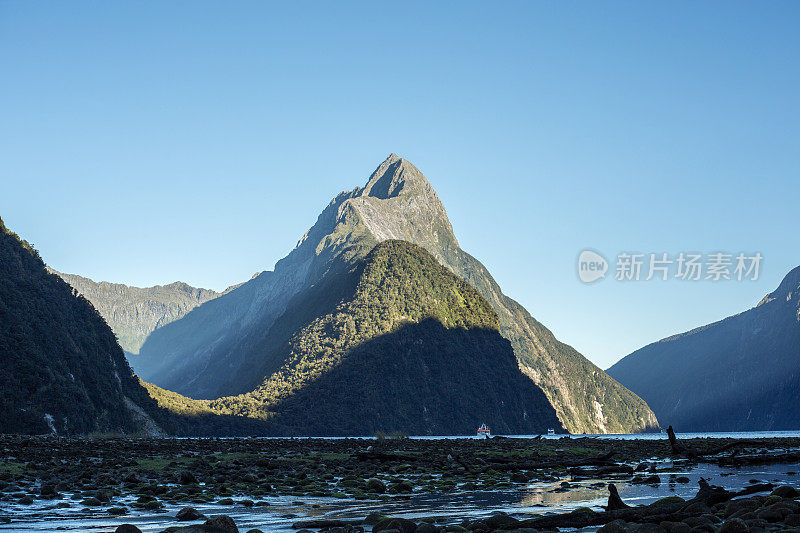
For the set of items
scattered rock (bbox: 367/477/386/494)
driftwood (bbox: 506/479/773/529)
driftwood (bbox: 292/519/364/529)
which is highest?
driftwood (bbox: 506/479/773/529)

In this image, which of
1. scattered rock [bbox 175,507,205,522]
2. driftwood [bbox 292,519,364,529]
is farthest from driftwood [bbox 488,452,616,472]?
scattered rock [bbox 175,507,205,522]

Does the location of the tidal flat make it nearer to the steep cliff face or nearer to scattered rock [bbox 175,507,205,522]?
scattered rock [bbox 175,507,205,522]

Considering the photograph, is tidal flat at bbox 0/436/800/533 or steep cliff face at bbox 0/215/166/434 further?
steep cliff face at bbox 0/215/166/434

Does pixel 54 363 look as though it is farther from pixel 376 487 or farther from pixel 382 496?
pixel 382 496

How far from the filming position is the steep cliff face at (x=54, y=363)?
356 feet

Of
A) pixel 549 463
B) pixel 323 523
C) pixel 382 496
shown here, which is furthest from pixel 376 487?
pixel 323 523

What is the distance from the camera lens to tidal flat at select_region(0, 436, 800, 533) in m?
19.7

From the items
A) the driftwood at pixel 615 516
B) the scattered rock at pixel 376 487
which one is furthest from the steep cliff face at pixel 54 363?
the driftwood at pixel 615 516

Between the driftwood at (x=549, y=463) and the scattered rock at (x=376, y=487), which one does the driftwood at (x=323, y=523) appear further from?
the driftwood at (x=549, y=463)

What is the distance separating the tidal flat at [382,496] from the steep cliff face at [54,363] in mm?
61982

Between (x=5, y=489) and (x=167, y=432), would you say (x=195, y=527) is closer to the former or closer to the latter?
(x=5, y=489)

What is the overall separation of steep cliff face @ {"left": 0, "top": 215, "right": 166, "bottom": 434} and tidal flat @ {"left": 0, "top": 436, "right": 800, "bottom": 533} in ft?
203

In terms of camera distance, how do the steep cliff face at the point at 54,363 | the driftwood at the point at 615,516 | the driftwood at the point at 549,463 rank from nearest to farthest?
the driftwood at the point at 615,516, the driftwood at the point at 549,463, the steep cliff face at the point at 54,363

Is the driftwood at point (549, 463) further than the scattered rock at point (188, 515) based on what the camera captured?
Yes
